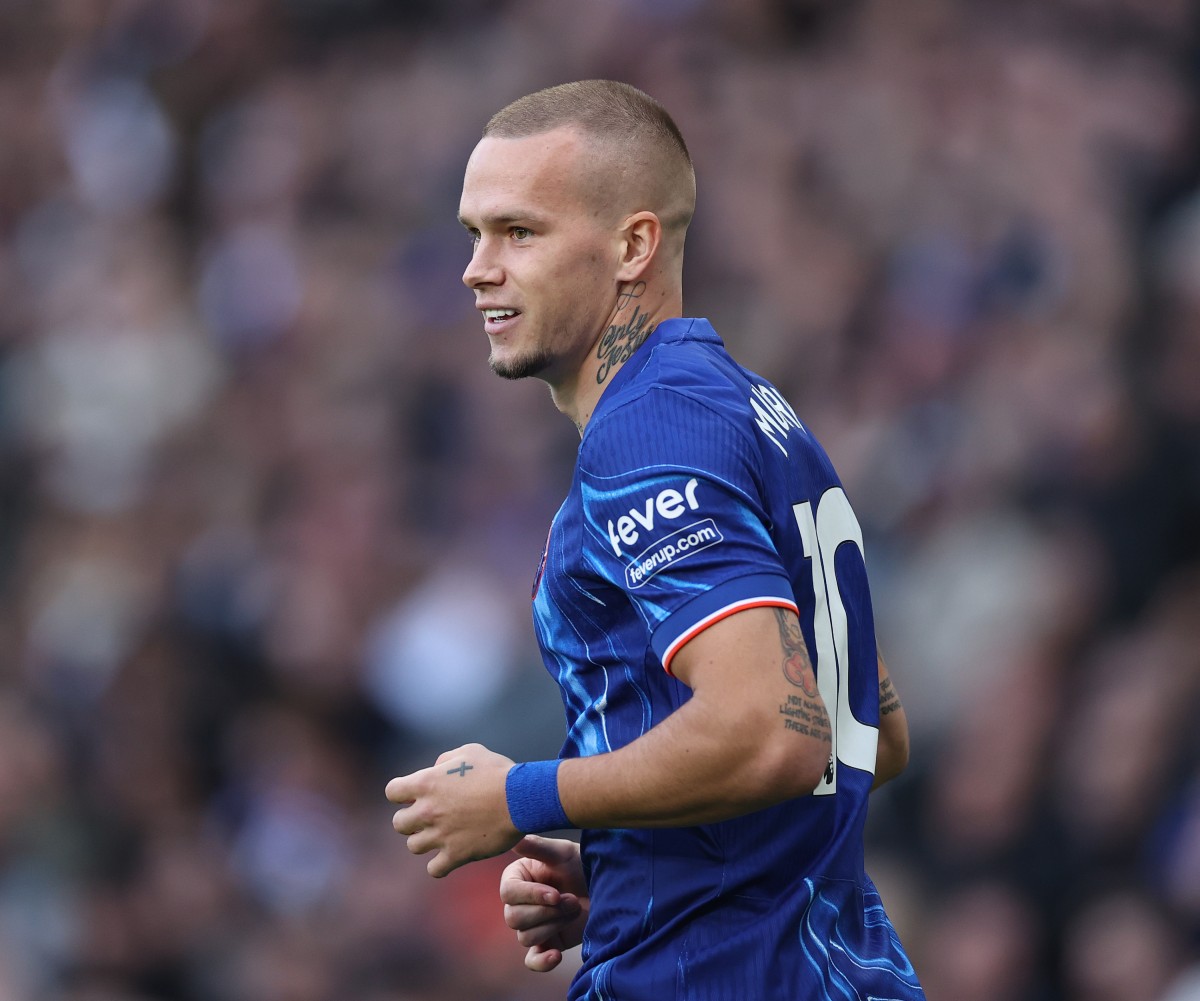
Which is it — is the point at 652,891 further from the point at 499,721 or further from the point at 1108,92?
the point at 1108,92

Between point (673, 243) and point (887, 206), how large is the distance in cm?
460

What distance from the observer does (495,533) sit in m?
7.83

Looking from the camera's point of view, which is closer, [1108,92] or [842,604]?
[842,604]

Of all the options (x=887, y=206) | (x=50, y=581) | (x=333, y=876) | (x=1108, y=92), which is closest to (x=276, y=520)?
(x=50, y=581)

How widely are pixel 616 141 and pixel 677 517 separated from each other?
2.80 ft

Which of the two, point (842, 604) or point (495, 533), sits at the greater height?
point (495, 533)

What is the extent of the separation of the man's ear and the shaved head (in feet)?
0.07

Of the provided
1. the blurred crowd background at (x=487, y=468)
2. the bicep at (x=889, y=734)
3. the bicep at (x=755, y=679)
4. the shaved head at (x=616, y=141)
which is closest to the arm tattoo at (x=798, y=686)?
the bicep at (x=755, y=679)

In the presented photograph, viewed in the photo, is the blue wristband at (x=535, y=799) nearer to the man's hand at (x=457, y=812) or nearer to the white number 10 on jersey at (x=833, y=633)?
the man's hand at (x=457, y=812)

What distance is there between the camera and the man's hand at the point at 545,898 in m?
3.23

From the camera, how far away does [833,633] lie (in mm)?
2969

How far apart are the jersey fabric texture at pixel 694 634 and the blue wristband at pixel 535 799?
17 cm

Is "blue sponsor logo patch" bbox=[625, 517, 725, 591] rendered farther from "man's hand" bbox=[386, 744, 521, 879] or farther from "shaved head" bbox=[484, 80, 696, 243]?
"shaved head" bbox=[484, 80, 696, 243]

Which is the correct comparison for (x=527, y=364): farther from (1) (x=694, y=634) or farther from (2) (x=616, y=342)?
(1) (x=694, y=634)
